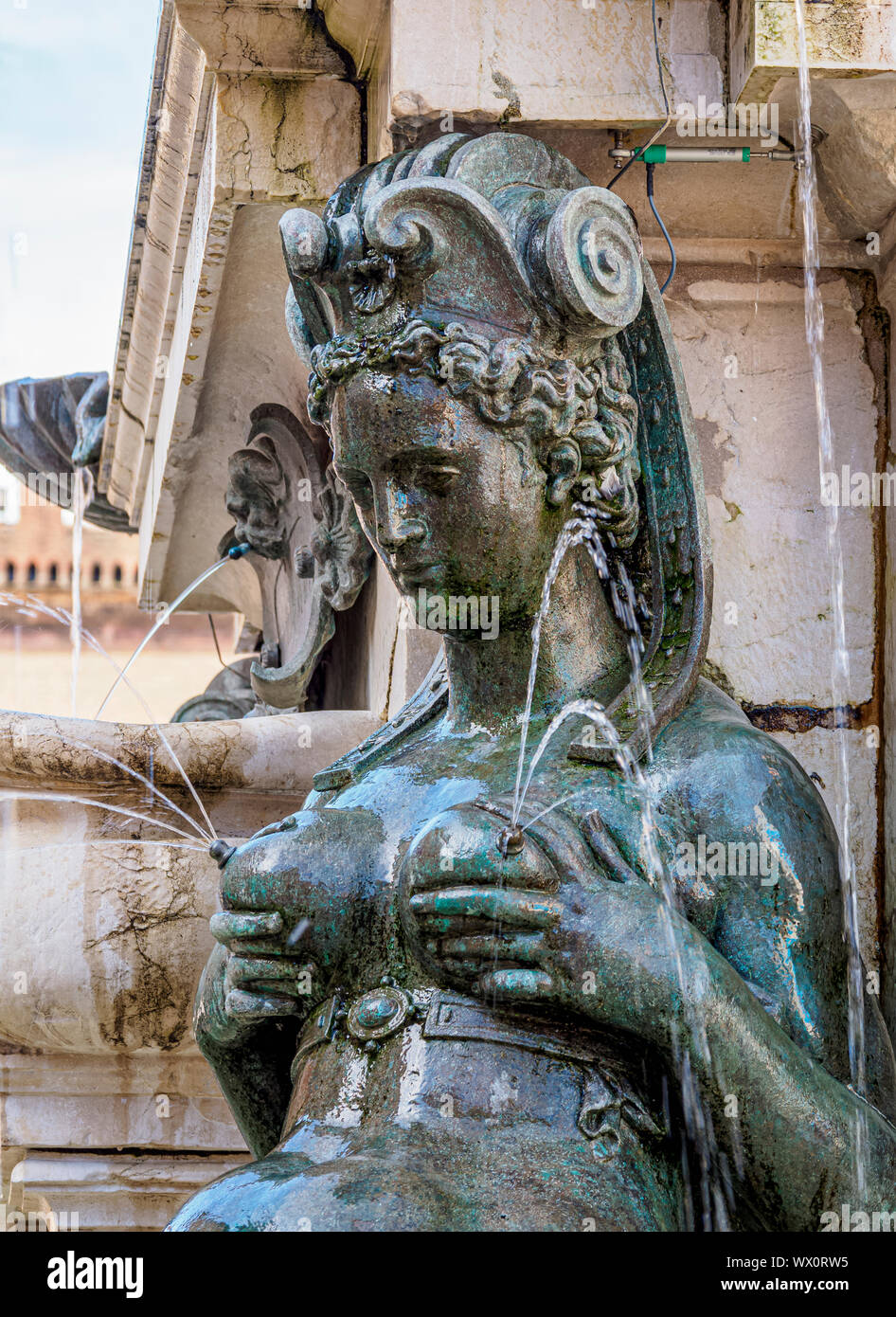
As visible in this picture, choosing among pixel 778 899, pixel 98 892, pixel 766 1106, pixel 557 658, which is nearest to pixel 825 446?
pixel 557 658

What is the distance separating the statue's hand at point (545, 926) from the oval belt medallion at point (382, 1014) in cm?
17

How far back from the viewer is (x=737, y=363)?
3.81 meters

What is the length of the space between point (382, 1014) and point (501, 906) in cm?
33

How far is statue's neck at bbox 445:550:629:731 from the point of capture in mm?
3137

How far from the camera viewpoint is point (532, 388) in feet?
9.75

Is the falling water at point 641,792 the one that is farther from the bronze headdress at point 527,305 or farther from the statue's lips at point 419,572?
the statue's lips at point 419,572

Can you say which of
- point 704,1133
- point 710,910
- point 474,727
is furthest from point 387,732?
point 704,1133

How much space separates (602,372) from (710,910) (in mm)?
841

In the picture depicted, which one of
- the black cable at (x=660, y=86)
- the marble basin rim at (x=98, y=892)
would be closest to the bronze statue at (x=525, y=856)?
the black cable at (x=660, y=86)

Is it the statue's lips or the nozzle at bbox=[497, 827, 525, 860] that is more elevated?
the statue's lips

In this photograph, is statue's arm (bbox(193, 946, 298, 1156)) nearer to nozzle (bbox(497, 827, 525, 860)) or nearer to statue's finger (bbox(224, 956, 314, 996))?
statue's finger (bbox(224, 956, 314, 996))

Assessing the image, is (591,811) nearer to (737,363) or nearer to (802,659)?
(802,659)

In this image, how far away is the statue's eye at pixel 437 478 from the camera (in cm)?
294

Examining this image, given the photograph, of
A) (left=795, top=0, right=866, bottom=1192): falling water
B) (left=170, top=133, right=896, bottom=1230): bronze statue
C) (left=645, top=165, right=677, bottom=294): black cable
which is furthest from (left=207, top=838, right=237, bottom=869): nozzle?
(left=645, top=165, right=677, bottom=294): black cable
